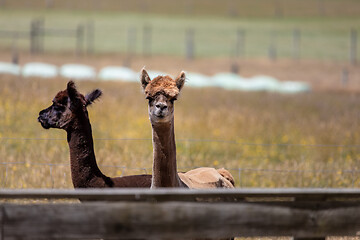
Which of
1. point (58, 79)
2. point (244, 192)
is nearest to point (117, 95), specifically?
point (58, 79)

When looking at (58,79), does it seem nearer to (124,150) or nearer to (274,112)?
(274,112)

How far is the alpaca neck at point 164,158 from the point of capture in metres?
6.72

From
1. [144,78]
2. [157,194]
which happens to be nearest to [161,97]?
[144,78]

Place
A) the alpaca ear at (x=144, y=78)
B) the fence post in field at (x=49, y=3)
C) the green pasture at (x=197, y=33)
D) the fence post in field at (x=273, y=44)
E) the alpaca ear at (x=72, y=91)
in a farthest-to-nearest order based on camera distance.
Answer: the fence post in field at (x=49, y=3) < the green pasture at (x=197, y=33) < the fence post in field at (x=273, y=44) < the alpaca ear at (x=72, y=91) < the alpaca ear at (x=144, y=78)

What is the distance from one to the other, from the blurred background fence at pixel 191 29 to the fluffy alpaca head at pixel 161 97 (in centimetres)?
3925

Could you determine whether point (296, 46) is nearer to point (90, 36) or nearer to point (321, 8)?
point (90, 36)

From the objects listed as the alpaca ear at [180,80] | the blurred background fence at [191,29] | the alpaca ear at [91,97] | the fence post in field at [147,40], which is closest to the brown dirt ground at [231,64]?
the blurred background fence at [191,29]

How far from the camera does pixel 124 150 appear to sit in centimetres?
1162

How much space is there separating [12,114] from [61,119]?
7.23 m

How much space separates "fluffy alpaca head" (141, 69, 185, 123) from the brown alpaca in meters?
1.36

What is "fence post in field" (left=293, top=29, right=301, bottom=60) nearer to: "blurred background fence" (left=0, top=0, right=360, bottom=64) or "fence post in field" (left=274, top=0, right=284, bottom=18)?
"blurred background fence" (left=0, top=0, right=360, bottom=64)

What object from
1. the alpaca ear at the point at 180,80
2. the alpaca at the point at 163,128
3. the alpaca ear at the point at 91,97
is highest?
the alpaca ear at the point at 180,80

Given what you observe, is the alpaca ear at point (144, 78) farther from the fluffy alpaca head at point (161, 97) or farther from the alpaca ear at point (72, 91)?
the alpaca ear at point (72, 91)

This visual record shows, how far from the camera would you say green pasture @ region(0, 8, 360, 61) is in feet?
172
